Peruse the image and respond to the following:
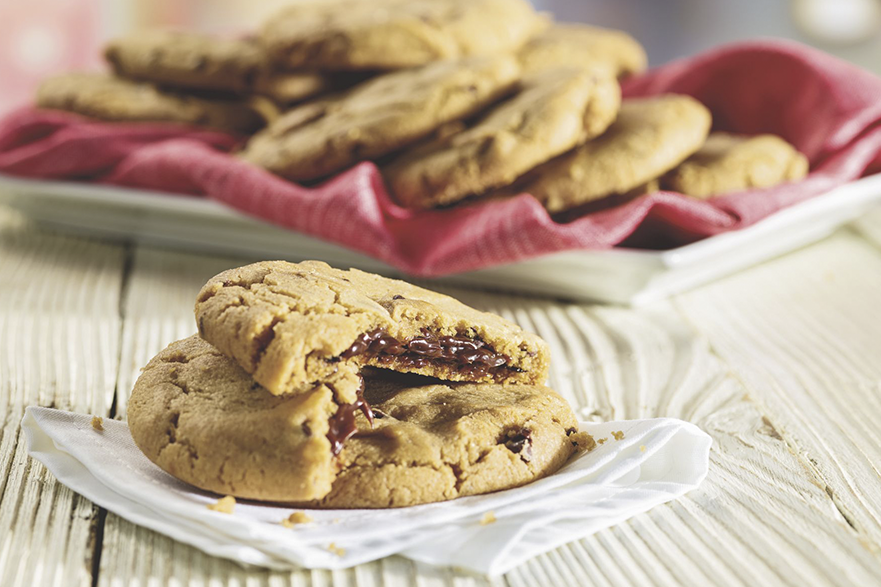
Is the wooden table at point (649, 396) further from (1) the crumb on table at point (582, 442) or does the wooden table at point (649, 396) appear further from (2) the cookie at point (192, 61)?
(2) the cookie at point (192, 61)

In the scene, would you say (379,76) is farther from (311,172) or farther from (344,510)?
(344,510)

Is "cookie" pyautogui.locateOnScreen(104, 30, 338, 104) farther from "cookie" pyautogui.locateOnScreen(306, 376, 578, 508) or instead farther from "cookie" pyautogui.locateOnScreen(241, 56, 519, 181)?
"cookie" pyautogui.locateOnScreen(306, 376, 578, 508)

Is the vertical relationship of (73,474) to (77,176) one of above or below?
above

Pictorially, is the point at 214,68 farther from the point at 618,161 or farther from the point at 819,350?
the point at 819,350

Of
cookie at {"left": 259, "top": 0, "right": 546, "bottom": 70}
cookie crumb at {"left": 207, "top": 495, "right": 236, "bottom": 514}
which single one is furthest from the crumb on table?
cookie at {"left": 259, "top": 0, "right": 546, "bottom": 70}

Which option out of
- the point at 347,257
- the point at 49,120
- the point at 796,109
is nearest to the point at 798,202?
the point at 796,109

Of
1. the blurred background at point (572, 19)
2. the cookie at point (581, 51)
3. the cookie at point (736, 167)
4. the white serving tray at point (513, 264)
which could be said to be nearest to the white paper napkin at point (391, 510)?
the white serving tray at point (513, 264)
